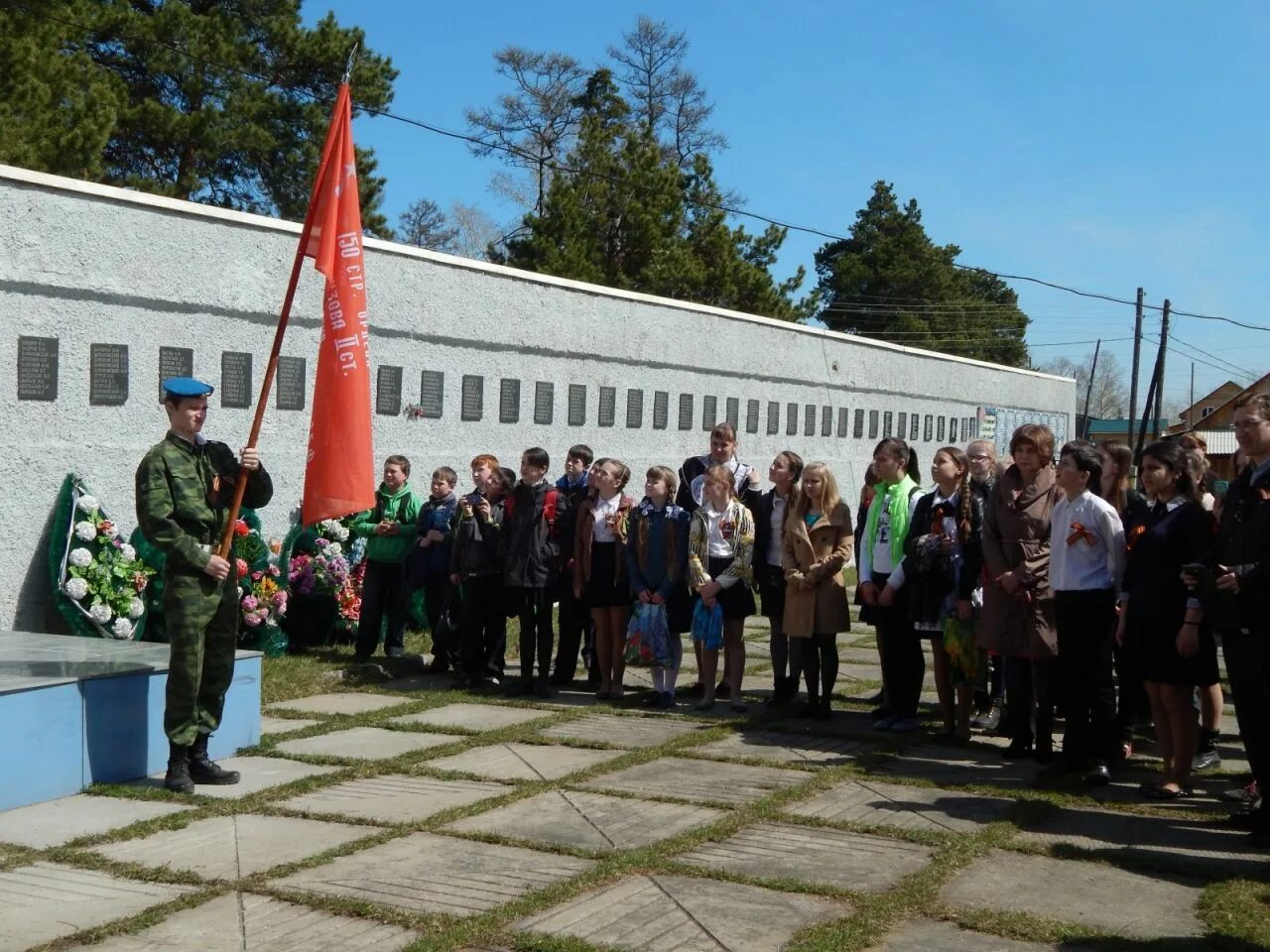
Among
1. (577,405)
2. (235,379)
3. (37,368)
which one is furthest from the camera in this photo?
(577,405)

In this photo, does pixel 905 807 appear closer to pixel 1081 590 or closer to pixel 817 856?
pixel 817 856

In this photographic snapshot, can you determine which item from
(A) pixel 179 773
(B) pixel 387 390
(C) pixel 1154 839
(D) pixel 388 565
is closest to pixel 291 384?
(B) pixel 387 390

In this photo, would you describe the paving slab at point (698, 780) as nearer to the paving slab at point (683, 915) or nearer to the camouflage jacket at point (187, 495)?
the paving slab at point (683, 915)

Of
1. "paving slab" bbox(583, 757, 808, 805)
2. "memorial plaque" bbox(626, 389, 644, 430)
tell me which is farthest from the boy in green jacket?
"memorial plaque" bbox(626, 389, 644, 430)

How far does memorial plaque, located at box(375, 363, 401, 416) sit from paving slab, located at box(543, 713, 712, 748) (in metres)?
4.99

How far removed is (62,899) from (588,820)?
2236 millimetres

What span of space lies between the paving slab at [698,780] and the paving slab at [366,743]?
129cm

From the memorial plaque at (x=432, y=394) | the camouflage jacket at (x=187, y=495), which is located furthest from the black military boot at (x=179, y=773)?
the memorial plaque at (x=432, y=394)

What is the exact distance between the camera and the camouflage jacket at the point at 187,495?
6.75m

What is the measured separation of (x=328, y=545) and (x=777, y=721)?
14.5 ft

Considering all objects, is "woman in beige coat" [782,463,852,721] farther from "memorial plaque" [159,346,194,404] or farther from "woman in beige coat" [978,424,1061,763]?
"memorial plaque" [159,346,194,404]

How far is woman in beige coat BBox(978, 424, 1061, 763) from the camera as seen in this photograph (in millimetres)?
7707

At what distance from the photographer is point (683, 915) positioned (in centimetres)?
504

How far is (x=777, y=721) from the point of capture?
898 cm
